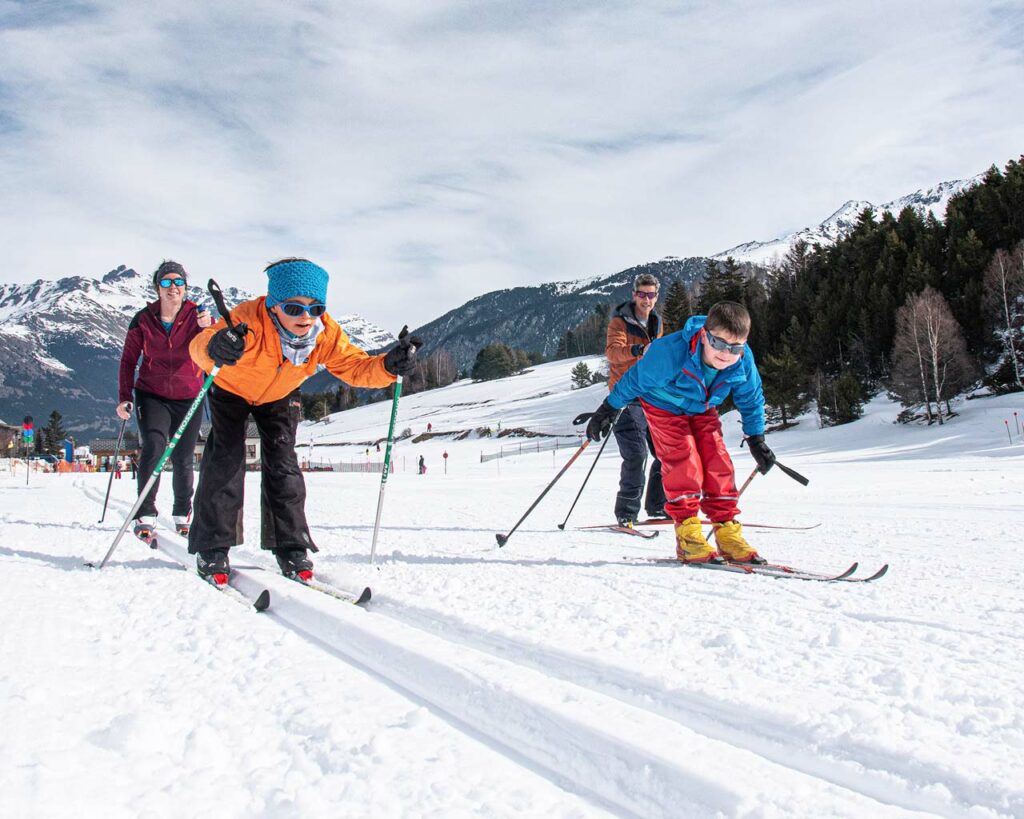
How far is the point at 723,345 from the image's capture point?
11.7 feet

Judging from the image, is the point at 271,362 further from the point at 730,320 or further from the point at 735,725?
the point at 735,725

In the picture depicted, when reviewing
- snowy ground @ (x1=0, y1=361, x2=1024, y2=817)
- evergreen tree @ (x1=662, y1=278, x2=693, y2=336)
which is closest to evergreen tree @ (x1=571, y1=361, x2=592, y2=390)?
evergreen tree @ (x1=662, y1=278, x2=693, y2=336)

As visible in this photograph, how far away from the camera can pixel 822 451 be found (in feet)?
82.0

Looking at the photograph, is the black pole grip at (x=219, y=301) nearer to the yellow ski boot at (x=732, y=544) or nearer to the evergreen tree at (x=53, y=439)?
the yellow ski boot at (x=732, y=544)

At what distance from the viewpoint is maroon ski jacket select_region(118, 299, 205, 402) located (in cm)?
517

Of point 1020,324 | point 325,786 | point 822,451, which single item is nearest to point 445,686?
point 325,786

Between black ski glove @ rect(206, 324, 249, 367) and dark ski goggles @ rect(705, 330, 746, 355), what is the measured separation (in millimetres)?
2408

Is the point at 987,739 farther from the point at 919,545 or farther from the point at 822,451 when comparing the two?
the point at 822,451

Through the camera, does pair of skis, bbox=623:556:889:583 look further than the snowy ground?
Yes

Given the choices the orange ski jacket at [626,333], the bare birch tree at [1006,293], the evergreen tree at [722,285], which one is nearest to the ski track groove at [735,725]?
the orange ski jacket at [626,333]

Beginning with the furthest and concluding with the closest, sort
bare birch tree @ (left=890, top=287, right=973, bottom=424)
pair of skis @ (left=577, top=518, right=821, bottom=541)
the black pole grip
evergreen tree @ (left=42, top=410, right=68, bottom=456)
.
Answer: evergreen tree @ (left=42, top=410, right=68, bottom=456) → bare birch tree @ (left=890, top=287, right=973, bottom=424) → pair of skis @ (left=577, top=518, right=821, bottom=541) → the black pole grip

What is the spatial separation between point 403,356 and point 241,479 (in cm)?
116

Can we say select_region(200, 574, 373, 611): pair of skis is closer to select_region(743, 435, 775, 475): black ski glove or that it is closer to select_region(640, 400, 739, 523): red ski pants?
select_region(640, 400, 739, 523): red ski pants

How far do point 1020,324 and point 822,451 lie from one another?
14.8 m
